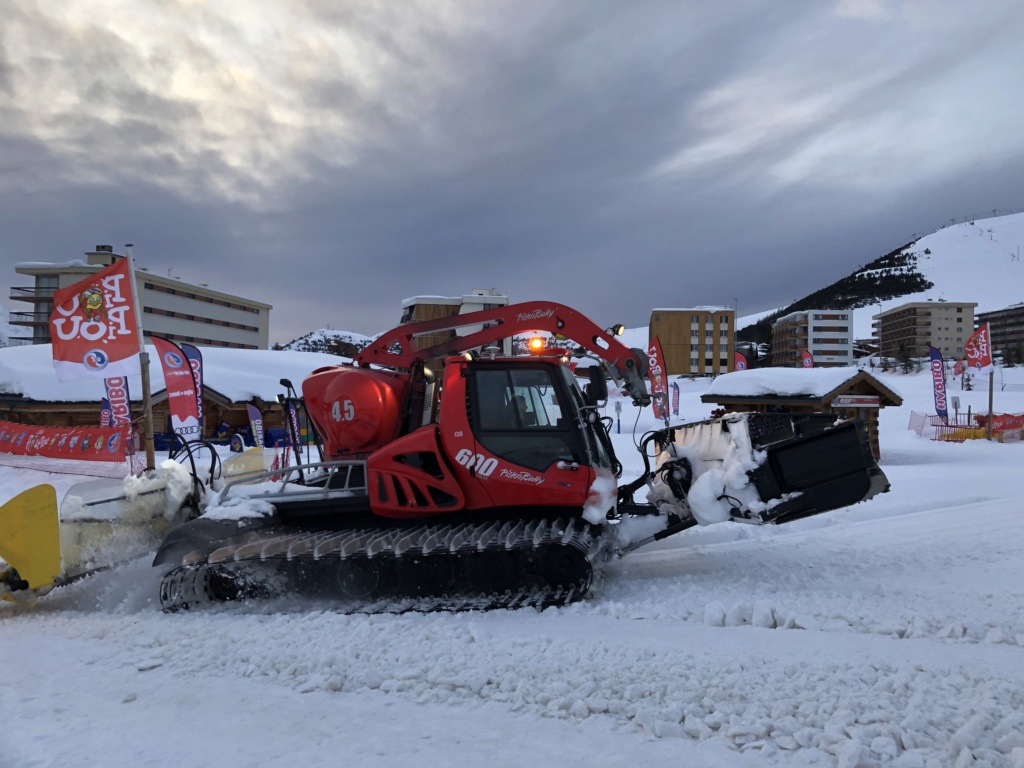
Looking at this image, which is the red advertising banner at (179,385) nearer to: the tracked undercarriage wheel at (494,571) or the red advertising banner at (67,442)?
the red advertising banner at (67,442)

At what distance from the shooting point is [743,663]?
351 cm

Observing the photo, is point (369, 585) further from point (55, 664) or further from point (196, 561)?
point (55, 664)

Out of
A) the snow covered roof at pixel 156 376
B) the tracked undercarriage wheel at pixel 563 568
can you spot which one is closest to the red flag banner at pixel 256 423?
the snow covered roof at pixel 156 376

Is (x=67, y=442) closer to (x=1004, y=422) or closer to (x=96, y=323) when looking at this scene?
(x=96, y=323)

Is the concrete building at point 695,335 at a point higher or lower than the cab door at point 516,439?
higher

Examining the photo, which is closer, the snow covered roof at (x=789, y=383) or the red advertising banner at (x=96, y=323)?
the red advertising banner at (x=96, y=323)

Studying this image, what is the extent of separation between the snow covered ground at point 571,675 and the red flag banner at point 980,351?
70.4ft

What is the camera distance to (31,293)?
5281cm

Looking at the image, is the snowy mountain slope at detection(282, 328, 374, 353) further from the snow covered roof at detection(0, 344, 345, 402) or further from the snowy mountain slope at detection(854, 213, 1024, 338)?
the snowy mountain slope at detection(854, 213, 1024, 338)

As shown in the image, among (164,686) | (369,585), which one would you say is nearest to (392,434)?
(369,585)

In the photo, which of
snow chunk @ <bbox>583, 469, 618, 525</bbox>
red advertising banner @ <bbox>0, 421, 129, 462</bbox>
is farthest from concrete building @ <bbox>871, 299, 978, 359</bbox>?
snow chunk @ <bbox>583, 469, 618, 525</bbox>

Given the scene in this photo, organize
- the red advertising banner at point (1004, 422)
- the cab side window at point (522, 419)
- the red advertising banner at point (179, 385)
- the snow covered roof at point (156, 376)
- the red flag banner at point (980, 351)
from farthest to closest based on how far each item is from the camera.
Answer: the red advertising banner at point (1004, 422) → the red flag banner at point (980, 351) → the snow covered roof at point (156, 376) → the red advertising banner at point (179, 385) → the cab side window at point (522, 419)

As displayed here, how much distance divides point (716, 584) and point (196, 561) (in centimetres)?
408

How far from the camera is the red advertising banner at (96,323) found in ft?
31.3
